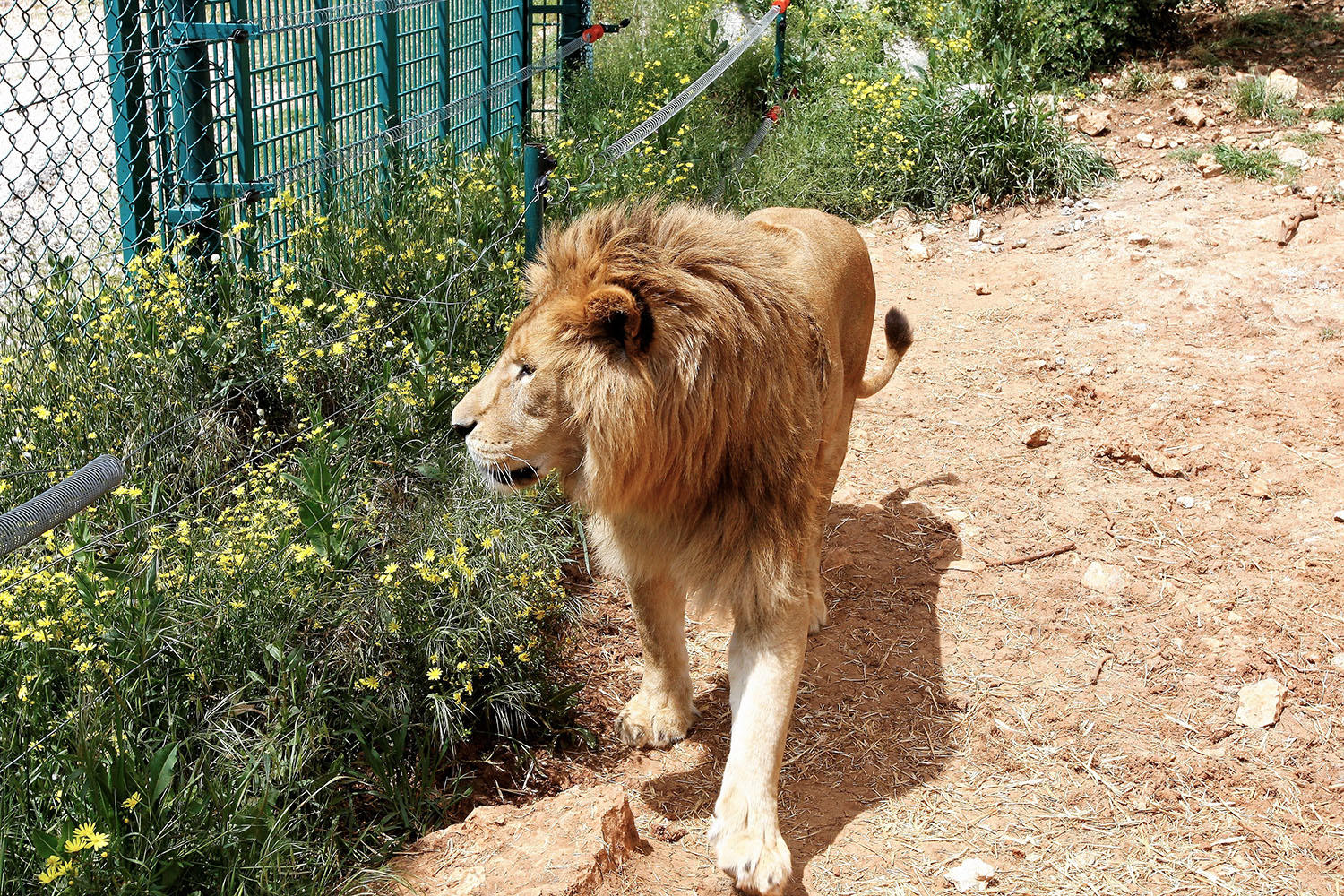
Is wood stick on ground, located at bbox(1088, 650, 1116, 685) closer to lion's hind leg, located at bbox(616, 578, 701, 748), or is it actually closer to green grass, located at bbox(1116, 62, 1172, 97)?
lion's hind leg, located at bbox(616, 578, 701, 748)

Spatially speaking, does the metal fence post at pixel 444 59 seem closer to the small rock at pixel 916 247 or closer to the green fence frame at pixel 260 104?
the green fence frame at pixel 260 104

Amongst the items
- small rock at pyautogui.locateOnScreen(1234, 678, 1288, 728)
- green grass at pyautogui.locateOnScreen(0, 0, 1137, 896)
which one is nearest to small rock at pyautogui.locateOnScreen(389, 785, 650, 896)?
green grass at pyautogui.locateOnScreen(0, 0, 1137, 896)

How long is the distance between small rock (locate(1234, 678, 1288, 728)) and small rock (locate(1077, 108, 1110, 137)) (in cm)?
593

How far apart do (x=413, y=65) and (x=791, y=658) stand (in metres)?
4.66

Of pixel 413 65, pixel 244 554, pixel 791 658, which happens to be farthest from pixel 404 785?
pixel 413 65

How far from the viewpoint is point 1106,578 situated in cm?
442

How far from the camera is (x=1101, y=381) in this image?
5.85 metres

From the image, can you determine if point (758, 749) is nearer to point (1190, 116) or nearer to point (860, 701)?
point (860, 701)

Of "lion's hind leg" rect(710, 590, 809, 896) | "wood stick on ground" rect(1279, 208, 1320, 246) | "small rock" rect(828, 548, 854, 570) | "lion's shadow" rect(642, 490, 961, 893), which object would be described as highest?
"wood stick on ground" rect(1279, 208, 1320, 246)

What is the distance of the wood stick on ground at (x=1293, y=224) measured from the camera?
22.3 feet

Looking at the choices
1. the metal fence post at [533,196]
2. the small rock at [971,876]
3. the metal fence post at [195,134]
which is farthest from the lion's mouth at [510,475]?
the metal fence post at [195,134]

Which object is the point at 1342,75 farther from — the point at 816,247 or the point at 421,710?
the point at 421,710

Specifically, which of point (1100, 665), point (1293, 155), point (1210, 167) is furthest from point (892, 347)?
point (1293, 155)

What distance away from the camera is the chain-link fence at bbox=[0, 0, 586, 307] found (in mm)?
4051
